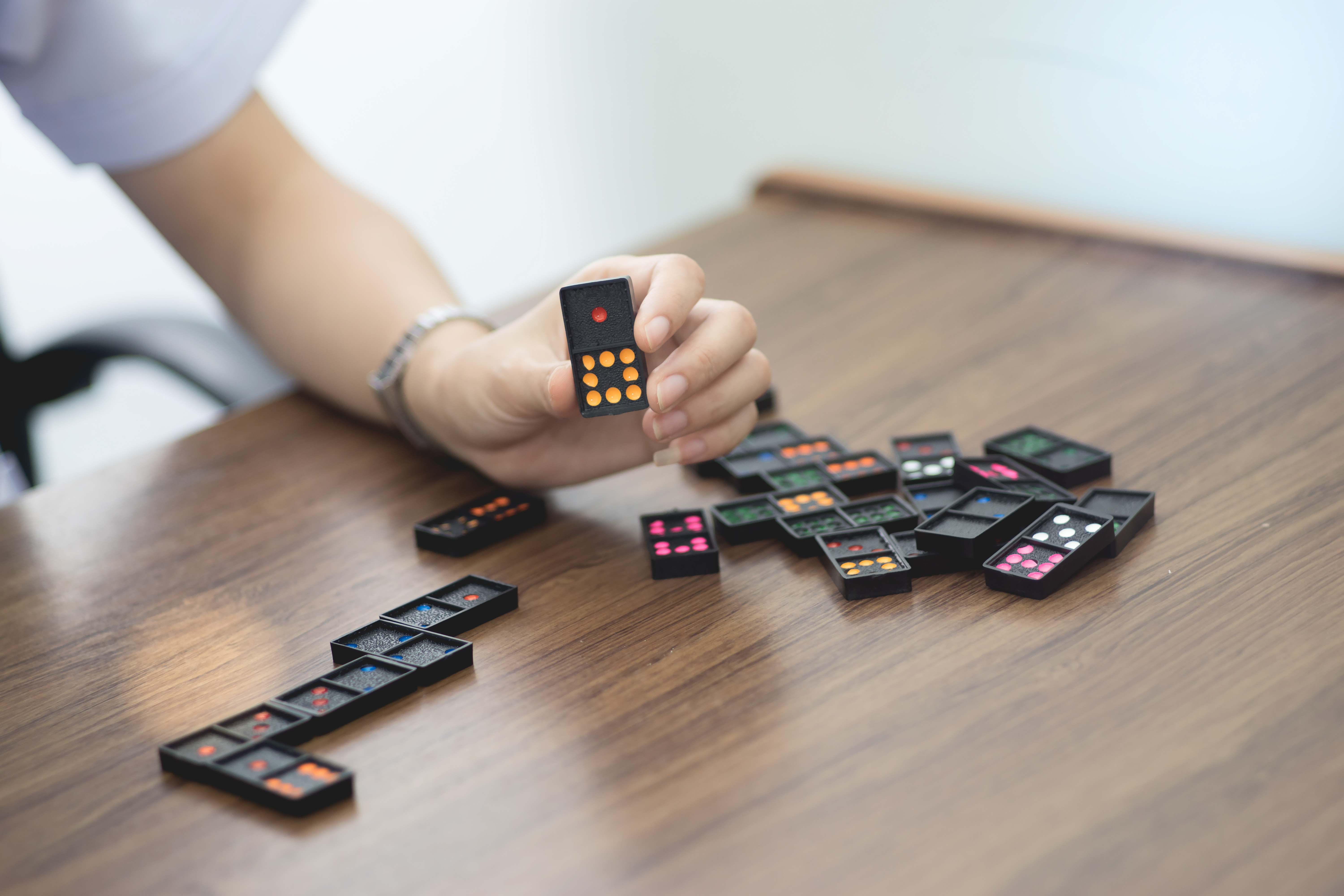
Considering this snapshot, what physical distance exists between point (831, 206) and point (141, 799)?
4.24 feet

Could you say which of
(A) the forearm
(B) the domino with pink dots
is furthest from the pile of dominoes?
(A) the forearm

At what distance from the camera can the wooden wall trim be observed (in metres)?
1.28

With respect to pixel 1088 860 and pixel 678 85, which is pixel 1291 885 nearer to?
pixel 1088 860

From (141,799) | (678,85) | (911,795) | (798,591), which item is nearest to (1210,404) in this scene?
(798,591)

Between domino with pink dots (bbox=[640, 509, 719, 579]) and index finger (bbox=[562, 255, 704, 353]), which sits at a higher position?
index finger (bbox=[562, 255, 704, 353])

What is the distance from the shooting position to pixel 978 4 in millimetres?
1587

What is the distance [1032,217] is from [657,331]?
84 cm

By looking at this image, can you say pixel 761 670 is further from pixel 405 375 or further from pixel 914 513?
pixel 405 375

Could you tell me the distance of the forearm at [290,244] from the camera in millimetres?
1202

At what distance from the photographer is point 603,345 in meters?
0.86

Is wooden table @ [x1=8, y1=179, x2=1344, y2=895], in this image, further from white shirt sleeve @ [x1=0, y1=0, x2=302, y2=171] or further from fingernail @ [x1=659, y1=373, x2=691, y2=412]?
white shirt sleeve @ [x1=0, y1=0, x2=302, y2=171]

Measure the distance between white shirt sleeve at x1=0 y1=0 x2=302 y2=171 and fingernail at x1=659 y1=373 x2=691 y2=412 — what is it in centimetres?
68

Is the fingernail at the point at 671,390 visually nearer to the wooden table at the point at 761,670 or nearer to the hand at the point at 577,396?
the hand at the point at 577,396

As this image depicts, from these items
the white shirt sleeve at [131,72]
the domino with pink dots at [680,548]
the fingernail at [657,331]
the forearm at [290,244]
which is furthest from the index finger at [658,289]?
the white shirt sleeve at [131,72]
